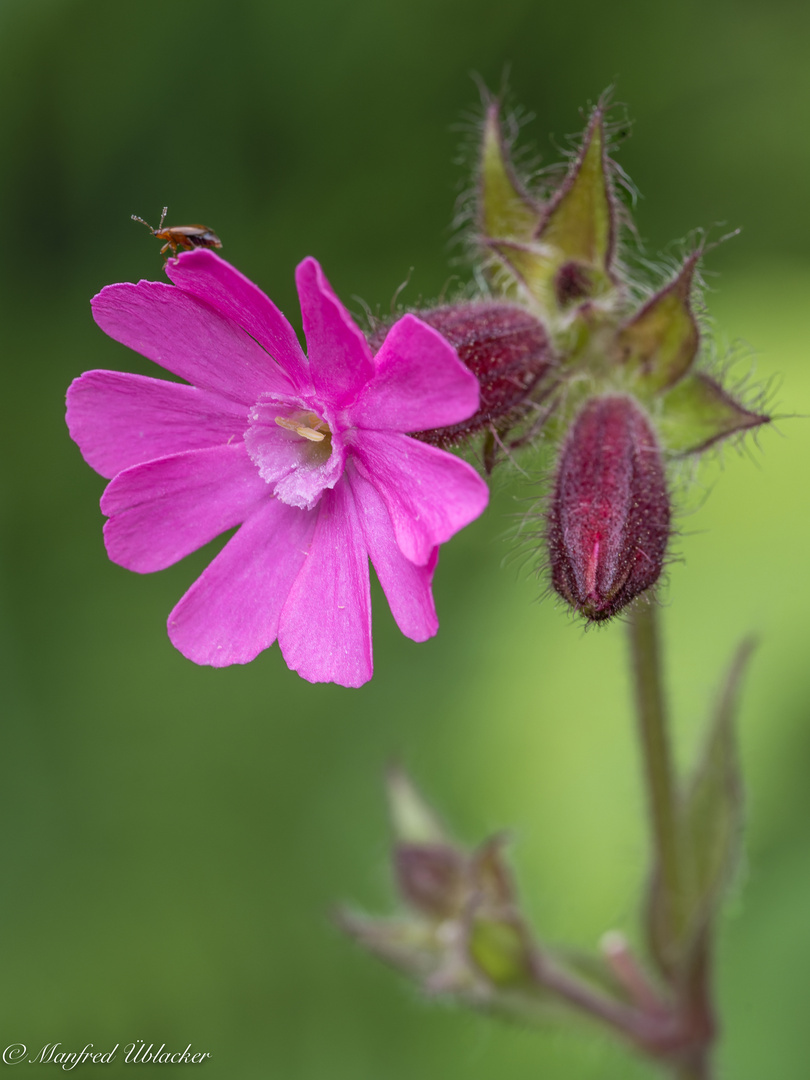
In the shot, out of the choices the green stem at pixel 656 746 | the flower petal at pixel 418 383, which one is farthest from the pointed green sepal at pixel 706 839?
the flower petal at pixel 418 383

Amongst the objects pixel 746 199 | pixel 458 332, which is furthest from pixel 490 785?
pixel 746 199

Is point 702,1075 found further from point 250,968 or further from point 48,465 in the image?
point 48,465

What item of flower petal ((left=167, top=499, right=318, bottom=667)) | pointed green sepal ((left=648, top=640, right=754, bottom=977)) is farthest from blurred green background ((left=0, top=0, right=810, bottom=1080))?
A: flower petal ((left=167, top=499, right=318, bottom=667))

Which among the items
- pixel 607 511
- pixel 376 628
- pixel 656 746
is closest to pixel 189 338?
pixel 607 511

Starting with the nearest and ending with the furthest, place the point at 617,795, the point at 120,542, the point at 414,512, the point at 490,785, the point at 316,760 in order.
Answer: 1. the point at 414,512
2. the point at 120,542
3. the point at 617,795
4. the point at 490,785
5. the point at 316,760

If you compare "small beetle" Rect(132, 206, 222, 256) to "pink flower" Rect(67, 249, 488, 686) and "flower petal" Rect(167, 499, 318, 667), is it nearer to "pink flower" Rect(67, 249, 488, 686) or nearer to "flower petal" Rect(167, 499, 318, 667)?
"pink flower" Rect(67, 249, 488, 686)

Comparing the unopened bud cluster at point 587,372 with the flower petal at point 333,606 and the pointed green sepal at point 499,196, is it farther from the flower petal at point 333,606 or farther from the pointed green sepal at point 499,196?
the flower petal at point 333,606
